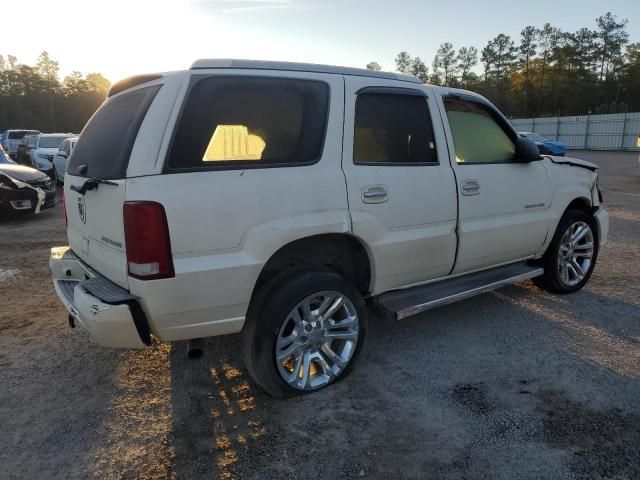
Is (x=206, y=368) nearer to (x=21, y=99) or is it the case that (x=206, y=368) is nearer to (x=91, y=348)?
(x=91, y=348)

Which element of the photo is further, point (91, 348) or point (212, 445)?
point (91, 348)

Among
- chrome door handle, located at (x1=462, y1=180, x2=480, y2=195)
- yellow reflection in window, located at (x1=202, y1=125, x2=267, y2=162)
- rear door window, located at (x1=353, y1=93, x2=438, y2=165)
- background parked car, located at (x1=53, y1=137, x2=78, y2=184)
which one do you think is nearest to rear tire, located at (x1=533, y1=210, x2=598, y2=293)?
chrome door handle, located at (x1=462, y1=180, x2=480, y2=195)

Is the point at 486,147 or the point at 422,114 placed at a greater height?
the point at 422,114

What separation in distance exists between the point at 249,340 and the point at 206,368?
823 mm

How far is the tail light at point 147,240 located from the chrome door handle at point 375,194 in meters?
1.29

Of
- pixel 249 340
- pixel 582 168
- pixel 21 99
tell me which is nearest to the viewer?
pixel 249 340

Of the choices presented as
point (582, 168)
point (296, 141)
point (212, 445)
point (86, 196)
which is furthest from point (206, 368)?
point (582, 168)

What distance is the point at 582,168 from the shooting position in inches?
190

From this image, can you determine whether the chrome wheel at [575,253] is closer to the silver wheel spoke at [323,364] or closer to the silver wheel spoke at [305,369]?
the silver wheel spoke at [323,364]

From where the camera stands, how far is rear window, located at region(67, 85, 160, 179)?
8.94ft

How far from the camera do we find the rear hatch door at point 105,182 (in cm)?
269

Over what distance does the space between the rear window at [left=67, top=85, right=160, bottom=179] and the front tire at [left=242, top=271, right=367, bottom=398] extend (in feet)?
3.66

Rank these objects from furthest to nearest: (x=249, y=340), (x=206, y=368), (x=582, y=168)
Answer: (x=582, y=168)
(x=206, y=368)
(x=249, y=340)

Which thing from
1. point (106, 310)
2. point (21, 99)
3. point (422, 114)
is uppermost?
point (21, 99)
